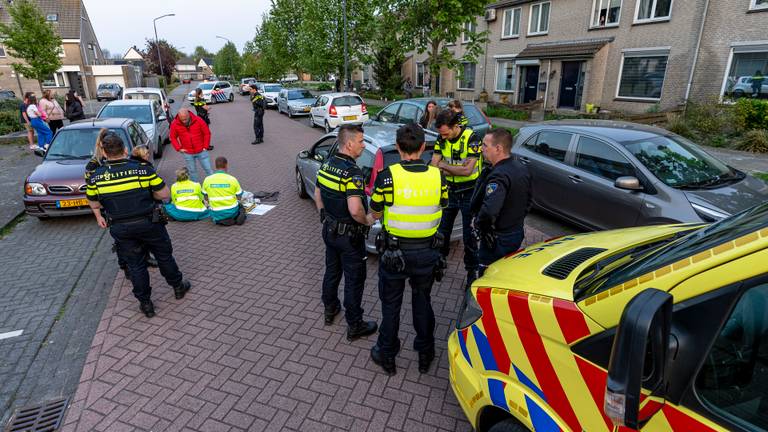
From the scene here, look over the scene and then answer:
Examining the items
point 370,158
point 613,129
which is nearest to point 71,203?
point 370,158

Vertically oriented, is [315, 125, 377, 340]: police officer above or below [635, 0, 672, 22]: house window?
below

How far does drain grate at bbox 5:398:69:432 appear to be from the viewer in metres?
3.16

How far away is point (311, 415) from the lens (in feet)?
10.4

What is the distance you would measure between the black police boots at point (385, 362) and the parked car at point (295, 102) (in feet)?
61.7

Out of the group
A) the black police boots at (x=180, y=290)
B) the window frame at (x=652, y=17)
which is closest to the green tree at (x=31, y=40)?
the black police boots at (x=180, y=290)

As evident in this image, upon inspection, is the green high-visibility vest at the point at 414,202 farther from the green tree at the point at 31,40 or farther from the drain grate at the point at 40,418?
the green tree at the point at 31,40

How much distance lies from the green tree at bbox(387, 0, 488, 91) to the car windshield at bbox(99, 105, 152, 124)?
1001 centimetres

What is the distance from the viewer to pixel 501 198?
362cm

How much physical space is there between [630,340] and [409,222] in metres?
2.01

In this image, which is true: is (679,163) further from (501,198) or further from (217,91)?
(217,91)

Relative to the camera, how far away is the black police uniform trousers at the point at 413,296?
3.18m

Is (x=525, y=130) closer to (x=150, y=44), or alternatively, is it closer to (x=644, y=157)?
(x=644, y=157)

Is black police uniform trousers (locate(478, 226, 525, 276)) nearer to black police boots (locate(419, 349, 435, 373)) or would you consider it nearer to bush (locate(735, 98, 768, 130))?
black police boots (locate(419, 349, 435, 373))

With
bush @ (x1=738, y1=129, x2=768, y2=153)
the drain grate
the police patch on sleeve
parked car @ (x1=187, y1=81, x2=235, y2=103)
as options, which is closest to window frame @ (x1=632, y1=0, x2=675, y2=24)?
bush @ (x1=738, y1=129, x2=768, y2=153)
